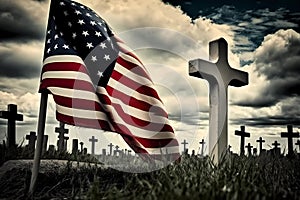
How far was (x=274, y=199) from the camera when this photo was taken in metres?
3.47

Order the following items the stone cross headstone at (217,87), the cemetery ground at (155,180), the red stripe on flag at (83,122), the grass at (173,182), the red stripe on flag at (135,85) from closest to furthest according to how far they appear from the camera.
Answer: the grass at (173,182)
the cemetery ground at (155,180)
the red stripe on flag at (83,122)
the red stripe on flag at (135,85)
the stone cross headstone at (217,87)

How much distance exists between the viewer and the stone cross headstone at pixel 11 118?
11289mm

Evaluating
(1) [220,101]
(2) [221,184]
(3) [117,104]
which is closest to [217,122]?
(1) [220,101]

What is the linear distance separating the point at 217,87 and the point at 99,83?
219cm

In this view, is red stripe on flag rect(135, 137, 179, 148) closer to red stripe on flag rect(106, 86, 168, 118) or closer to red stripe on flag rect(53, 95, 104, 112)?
red stripe on flag rect(106, 86, 168, 118)

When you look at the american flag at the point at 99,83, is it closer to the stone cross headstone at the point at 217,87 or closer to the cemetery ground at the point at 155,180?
the cemetery ground at the point at 155,180

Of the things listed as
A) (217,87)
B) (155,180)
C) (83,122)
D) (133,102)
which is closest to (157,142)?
(133,102)

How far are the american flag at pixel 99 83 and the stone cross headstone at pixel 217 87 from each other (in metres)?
1.06

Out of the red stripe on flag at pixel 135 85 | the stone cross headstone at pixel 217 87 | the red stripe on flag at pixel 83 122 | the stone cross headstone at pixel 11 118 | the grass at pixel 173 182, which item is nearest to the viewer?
the grass at pixel 173 182

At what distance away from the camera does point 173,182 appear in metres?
4.61

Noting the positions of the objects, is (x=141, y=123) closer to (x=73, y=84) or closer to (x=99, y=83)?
(x=99, y=83)

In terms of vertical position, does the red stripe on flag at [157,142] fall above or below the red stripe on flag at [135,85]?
below

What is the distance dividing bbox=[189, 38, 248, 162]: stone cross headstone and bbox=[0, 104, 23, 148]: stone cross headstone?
5.97 metres

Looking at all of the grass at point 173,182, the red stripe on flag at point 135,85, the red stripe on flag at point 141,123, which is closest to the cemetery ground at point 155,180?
the grass at point 173,182
